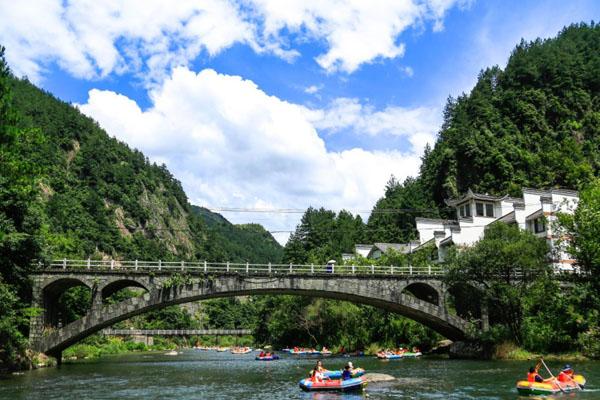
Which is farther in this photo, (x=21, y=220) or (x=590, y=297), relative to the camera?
(x=590, y=297)

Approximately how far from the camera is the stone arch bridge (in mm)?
51781

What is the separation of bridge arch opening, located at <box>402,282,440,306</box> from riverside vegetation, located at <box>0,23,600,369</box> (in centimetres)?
254

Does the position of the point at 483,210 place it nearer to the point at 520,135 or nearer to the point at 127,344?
the point at 520,135

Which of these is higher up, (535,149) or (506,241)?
(535,149)

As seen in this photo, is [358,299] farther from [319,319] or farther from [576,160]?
[576,160]

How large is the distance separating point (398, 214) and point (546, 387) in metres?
97.8

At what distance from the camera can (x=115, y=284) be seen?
5600 cm

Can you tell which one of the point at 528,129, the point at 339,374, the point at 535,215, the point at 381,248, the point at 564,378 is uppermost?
the point at 528,129

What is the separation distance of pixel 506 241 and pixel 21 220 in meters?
39.5

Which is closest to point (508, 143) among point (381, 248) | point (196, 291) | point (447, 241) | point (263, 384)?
point (381, 248)

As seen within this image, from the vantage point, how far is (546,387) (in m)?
29.3

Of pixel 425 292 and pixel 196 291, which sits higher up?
pixel 196 291

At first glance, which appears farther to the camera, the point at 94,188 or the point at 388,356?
the point at 94,188

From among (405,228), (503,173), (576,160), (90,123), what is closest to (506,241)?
(503,173)
